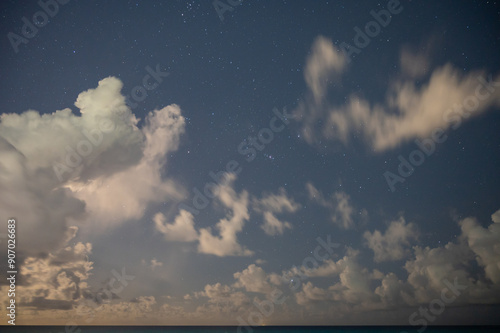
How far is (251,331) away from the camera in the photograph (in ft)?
432

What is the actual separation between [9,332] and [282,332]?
465 feet

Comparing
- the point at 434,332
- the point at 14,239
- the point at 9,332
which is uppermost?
the point at 14,239

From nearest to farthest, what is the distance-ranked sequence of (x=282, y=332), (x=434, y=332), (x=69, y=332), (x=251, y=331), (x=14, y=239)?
1. (x=14, y=239)
2. (x=69, y=332)
3. (x=434, y=332)
4. (x=251, y=331)
5. (x=282, y=332)

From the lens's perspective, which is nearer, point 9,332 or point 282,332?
point 9,332

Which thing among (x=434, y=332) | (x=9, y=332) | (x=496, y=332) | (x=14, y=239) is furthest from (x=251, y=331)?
(x=14, y=239)

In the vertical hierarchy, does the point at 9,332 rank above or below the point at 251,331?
above

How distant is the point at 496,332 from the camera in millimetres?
88188

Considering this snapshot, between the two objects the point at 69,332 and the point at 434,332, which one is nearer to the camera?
the point at 69,332

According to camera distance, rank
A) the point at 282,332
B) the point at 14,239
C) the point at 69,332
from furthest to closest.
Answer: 1. the point at 282,332
2. the point at 69,332
3. the point at 14,239

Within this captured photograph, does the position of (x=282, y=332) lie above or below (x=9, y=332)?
below

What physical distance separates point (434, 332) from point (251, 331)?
282ft

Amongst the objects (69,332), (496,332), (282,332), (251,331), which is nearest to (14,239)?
(69,332)

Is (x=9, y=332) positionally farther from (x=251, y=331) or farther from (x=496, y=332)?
(x=496, y=332)

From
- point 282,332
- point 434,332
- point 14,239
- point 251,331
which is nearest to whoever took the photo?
point 14,239
